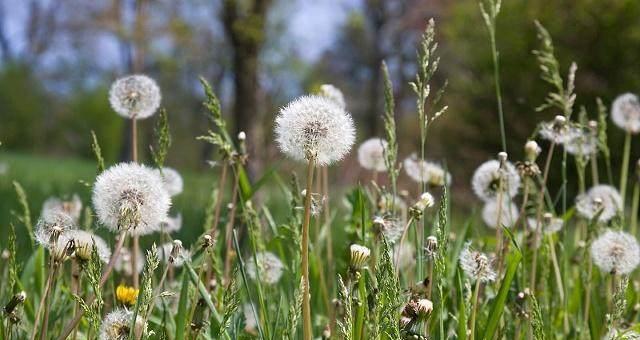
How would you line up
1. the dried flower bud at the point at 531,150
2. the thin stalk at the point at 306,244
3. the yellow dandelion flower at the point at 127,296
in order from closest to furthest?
the thin stalk at the point at 306,244
the yellow dandelion flower at the point at 127,296
the dried flower bud at the point at 531,150

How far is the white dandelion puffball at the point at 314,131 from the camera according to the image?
1.29 m

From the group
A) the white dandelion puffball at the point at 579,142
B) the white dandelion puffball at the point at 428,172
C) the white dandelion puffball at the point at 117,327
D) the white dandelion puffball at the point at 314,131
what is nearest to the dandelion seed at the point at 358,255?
the white dandelion puffball at the point at 314,131

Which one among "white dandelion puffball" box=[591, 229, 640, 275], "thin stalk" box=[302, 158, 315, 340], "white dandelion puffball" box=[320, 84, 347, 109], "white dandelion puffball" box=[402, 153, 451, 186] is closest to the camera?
"thin stalk" box=[302, 158, 315, 340]

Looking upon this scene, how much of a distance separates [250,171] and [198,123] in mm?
29530

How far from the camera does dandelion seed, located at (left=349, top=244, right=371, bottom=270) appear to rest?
1380mm

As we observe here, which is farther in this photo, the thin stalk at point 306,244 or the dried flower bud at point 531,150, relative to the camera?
the dried flower bud at point 531,150

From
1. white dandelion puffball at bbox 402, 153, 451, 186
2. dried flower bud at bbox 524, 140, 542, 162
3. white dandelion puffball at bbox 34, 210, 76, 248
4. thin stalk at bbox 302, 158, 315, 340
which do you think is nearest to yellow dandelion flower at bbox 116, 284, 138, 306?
white dandelion puffball at bbox 34, 210, 76, 248

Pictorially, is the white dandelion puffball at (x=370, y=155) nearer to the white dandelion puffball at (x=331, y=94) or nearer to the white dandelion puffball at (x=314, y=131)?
the white dandelion puffball at (x=331, y=94)

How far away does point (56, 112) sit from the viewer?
37.4m

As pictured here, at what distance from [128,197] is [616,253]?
128 cm

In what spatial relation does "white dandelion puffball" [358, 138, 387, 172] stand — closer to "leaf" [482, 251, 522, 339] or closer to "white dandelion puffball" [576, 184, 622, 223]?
"white dandelion puffball" [576, 184, 622, 223]

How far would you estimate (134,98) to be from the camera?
1.88 meters

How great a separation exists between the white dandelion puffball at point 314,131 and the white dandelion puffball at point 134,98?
0.67m

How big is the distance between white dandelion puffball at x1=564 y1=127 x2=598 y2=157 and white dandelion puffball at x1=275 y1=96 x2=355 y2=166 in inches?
36.6
